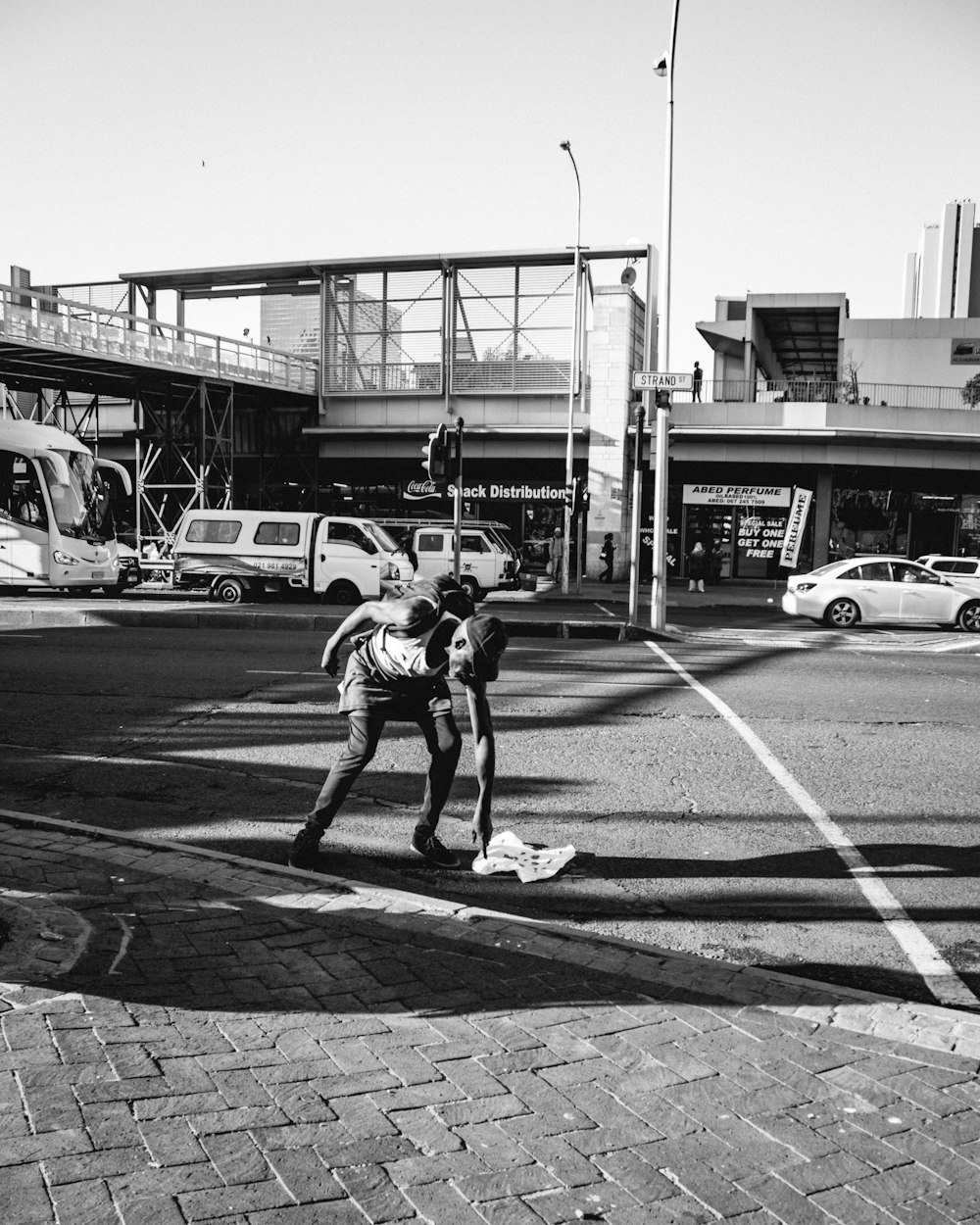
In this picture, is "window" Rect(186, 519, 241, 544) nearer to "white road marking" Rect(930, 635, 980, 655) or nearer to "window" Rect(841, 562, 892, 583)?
"window" Rect(841, 562, 892, 583)

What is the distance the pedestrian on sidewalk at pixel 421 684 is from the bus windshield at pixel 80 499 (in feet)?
64.2

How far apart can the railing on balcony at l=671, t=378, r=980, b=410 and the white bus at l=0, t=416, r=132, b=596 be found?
1937 cm

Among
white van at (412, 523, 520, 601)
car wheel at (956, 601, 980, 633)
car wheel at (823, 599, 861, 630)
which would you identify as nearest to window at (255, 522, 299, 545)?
white van at (412, 523, 520, 601)

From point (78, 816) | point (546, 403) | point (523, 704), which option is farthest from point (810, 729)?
point (546, 403)

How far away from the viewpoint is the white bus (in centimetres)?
2322

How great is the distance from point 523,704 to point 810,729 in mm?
2697

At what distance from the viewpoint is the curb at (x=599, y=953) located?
152 inches

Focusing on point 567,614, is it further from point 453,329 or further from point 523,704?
point 453,329

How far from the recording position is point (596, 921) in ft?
16.8

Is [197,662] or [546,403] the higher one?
[546,403]

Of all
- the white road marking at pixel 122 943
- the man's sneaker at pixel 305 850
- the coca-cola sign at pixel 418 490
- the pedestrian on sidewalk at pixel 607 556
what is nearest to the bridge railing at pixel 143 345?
the coca-cola sign at pixel 418 490

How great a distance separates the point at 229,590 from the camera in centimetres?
2322

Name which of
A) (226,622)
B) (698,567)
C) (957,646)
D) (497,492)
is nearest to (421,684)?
(226,622)

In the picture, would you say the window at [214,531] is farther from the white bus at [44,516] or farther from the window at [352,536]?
the white bus at [44,516]
